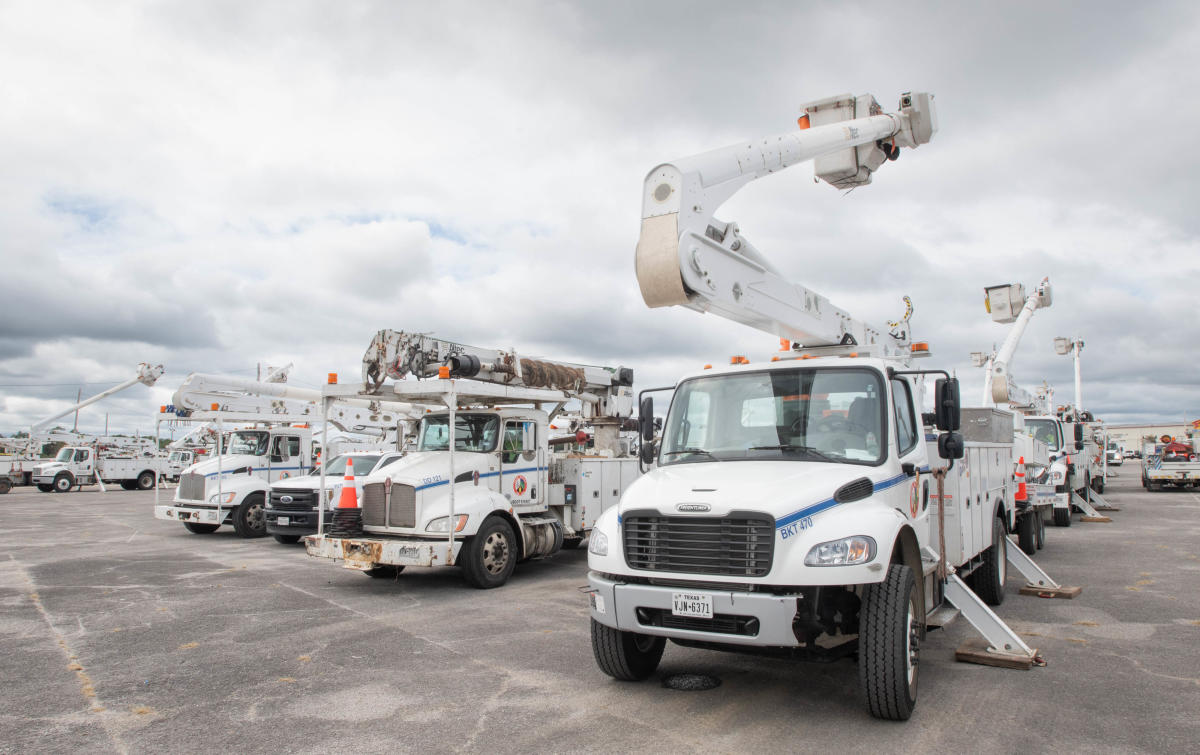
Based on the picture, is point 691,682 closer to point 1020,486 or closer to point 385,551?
point 385,551

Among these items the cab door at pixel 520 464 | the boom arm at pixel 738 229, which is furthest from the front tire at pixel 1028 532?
the cab door at pixel 520 464

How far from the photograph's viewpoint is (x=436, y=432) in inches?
421

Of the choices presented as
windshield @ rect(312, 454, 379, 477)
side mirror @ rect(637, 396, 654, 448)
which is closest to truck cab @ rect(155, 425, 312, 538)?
windshield @ rect(312, 454, 379, 477)

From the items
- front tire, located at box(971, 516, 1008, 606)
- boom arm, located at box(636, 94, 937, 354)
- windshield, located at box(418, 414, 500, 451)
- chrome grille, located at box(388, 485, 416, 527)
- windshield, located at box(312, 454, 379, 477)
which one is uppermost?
boom arm, located at box(636, 94, 937, 354)

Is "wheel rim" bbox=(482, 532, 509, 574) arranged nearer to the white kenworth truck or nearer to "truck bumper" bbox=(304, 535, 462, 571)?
the white kenworth truck

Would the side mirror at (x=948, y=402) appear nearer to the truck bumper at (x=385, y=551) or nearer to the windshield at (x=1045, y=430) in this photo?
the truck bumper at (x=385, y=551)

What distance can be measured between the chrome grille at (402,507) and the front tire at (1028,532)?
31.7 feet

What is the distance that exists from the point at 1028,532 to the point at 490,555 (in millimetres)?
8890

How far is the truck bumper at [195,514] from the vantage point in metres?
15.6

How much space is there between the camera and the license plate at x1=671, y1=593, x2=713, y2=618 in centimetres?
453

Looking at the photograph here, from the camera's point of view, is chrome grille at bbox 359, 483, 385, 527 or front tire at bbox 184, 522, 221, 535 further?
front tire at bbox 184, 522, 221, 535

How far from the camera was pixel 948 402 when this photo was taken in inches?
220

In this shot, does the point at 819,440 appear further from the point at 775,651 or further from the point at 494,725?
the point at 494,725

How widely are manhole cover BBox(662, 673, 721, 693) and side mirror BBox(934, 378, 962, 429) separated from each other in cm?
256
